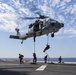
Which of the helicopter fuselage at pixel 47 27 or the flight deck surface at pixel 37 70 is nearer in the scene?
the flight deck surface at pixel 37 70

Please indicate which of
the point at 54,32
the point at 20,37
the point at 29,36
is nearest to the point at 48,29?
the point at 54,32

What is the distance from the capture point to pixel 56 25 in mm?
45625

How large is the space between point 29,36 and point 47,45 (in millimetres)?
9727

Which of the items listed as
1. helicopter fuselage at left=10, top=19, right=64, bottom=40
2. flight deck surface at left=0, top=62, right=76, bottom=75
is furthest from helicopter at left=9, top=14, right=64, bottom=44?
flight deck surface at left=0, top=62, right=76, bottom=75

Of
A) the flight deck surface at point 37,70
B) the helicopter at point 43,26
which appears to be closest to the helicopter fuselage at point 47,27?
the helicopter at point 43,26

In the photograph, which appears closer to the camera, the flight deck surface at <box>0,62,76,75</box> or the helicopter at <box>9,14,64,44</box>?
the flight deck surface at <box>0,62,76,75</box>

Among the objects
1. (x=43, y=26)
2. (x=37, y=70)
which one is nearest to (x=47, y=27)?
(x=43, y=26)

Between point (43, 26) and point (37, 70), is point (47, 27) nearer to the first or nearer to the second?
point (43, 26)

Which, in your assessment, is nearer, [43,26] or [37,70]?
[37,70]

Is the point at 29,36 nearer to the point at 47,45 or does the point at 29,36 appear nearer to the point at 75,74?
the point at 47,45

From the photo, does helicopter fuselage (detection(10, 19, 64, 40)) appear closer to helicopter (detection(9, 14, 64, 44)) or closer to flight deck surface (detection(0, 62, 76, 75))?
helicopter (detection(9, 14, 64, 44))

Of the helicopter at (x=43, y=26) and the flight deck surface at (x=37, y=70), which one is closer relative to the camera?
the flight deck surface at (x=37, y=70)

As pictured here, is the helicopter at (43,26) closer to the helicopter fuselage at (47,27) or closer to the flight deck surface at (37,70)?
the helicopter fuselage at (47,27)

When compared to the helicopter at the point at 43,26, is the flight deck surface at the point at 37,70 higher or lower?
lower
